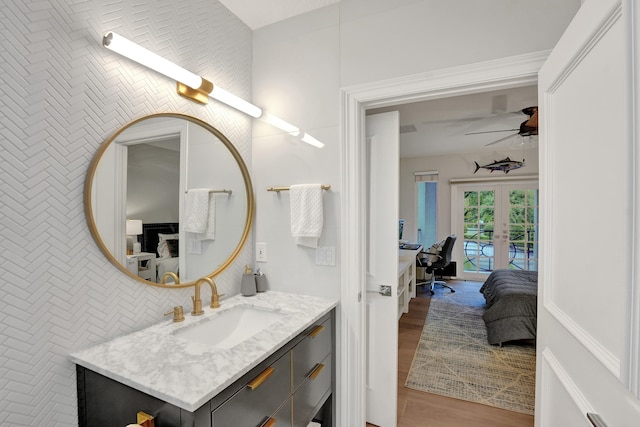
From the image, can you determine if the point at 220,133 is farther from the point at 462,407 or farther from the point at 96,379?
the point at 462,407

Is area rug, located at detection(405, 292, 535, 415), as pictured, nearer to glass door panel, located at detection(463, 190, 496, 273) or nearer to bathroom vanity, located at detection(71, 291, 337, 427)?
bathroom vanity, located at detection(71, 291, 337, 427)

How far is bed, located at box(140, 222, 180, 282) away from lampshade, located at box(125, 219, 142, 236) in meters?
0.02

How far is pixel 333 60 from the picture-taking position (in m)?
1.64

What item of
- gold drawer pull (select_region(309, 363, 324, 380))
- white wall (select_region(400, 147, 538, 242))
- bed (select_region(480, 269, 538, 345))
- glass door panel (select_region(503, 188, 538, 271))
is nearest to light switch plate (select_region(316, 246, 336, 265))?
gold drawer pull (select_region(309, 363, 324, 380))

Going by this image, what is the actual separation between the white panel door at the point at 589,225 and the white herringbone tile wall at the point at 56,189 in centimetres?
154

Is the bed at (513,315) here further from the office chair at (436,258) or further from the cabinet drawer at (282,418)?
the cabinet drawer at (282,418)

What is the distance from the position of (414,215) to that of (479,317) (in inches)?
106

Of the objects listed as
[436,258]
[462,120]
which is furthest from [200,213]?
[436,258]

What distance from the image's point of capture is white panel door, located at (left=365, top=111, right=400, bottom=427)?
1.75m

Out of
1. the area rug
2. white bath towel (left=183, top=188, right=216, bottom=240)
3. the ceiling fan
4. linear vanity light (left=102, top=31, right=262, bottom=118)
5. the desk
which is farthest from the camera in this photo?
the desk

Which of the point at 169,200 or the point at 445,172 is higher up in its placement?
the point at 445,172

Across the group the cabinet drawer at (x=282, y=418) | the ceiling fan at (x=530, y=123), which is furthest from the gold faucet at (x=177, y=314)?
the ceiling fan at (x=530, y=123)

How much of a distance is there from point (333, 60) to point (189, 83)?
0.79 m

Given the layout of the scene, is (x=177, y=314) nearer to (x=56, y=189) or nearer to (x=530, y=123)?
(x=56, y=189)
